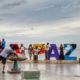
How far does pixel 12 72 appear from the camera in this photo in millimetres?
24047

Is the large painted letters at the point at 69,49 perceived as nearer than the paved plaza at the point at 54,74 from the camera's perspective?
No

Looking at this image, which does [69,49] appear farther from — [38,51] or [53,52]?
[38,51]

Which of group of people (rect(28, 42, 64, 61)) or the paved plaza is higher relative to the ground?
group of people (rect(28, 42, 64, 61))

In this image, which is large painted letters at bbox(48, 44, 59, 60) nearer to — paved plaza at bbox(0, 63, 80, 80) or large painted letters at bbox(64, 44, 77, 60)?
large painted letters at bbox(64, 44, 77, 60)

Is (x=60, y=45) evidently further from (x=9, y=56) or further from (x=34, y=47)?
(x=9, y=56)

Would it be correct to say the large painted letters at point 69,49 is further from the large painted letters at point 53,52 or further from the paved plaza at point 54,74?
the paved plaza at point 54,74

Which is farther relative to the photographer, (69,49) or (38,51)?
(38,51)

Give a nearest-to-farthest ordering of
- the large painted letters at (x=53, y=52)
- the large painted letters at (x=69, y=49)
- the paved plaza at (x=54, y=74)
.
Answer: the paved plaza at (x=54, y=74) → the large painted letters at (x=69, y=49) → the large painted letters at (x=53, y=52)

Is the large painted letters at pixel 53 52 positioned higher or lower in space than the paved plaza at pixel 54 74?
higher

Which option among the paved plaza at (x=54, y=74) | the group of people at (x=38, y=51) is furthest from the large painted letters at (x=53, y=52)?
the paved plaza at (x=54, y=74)

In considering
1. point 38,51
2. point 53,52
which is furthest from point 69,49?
point 38,51

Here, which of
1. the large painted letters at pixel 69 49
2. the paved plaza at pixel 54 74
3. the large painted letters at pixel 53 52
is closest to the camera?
the paved plaza at pixel 54 74

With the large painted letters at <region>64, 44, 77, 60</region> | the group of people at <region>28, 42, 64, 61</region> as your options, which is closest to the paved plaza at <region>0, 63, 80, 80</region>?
the group of people at <region>28, 42, 64, 61</region>

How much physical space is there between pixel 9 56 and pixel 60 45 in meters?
14.9
